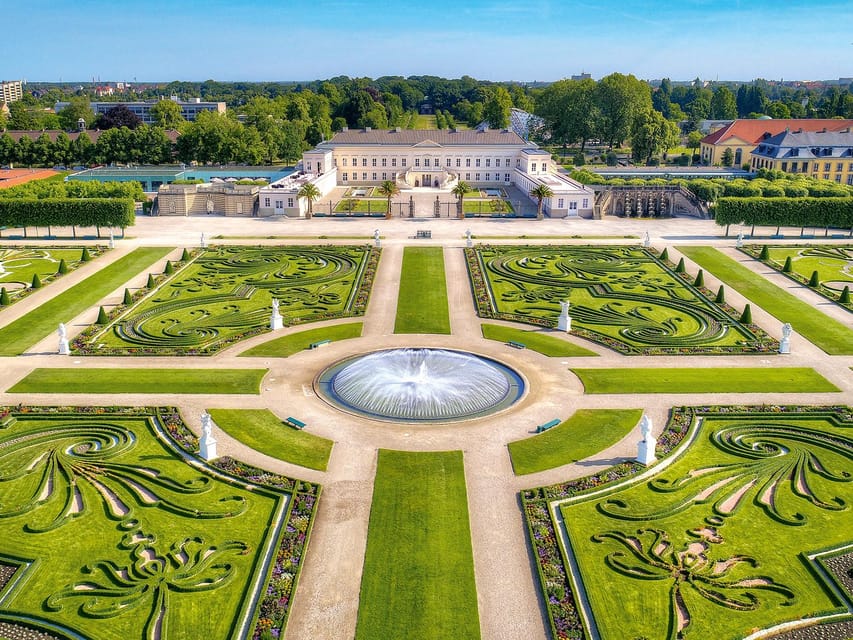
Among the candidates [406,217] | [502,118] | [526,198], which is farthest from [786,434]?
[502,118]

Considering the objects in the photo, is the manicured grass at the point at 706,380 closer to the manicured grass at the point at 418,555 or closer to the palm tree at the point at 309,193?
the manicured grass at the point at 418,555

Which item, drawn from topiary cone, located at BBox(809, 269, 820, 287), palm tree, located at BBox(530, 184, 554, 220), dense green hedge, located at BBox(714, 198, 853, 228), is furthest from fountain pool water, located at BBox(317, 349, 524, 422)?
palm tree, located at BBox(530, 184, 554, 220)

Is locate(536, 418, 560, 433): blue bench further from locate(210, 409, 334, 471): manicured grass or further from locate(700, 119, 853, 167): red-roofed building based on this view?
locate(700, 119, 853, 167): red-roofed building

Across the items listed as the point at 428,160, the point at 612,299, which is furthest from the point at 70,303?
the point at 428,160

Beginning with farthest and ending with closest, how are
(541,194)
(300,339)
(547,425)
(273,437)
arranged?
(541,194), (300,339), (547,425), (273,437)

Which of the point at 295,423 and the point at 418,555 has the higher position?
A: the point at 295,423

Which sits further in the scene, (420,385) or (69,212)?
(69,212)

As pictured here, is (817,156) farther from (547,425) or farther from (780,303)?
(547,425)
